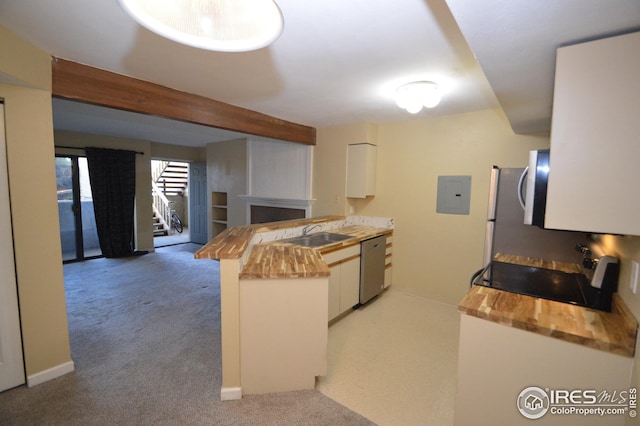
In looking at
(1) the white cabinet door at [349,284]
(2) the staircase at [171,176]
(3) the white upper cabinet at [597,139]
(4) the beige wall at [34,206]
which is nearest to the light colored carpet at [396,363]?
(1) the white cabinet door at [349,284]

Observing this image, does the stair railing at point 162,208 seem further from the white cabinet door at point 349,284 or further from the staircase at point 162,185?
the white cabinet door at point 349,284

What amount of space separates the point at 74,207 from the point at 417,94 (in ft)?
20.2

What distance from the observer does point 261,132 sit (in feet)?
11.0

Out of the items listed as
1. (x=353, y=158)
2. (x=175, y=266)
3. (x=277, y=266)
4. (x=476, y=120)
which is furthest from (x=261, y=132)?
(x=175, y=266)

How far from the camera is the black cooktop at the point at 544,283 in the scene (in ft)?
5.01

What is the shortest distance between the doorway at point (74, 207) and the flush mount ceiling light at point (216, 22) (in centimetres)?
569

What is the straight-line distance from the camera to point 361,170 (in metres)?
3.83

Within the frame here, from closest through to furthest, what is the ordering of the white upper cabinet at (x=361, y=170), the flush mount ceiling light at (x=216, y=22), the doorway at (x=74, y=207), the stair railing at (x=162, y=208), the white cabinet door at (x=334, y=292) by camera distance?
1. the flush mount ceiling light at (x=216, y=22)
2. the white cabinet door at (x=334, y=292)
3. the white upper cabinet at (x=361, y=170)
4. the doorway at (x=74, y=207)
5. the stair railing at (x=162, y=208)

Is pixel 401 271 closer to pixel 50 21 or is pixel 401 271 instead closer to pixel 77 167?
pixel 50 21

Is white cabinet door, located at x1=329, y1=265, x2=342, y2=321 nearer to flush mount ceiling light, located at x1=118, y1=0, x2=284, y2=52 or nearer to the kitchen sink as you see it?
the kitchen sink

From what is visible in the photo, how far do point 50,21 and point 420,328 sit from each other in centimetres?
368

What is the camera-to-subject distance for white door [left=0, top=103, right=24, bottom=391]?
183 cm

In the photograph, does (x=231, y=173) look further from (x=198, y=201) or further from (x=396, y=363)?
(x=396, y=363)

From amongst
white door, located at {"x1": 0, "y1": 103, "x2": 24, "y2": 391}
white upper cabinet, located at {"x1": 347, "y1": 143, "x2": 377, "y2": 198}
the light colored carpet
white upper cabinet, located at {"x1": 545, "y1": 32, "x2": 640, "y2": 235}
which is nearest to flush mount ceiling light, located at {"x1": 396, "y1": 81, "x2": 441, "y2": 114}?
white upper cabinet, located at {"x1": 545, "y1": 32, "x2": 640, "y2": 235}
